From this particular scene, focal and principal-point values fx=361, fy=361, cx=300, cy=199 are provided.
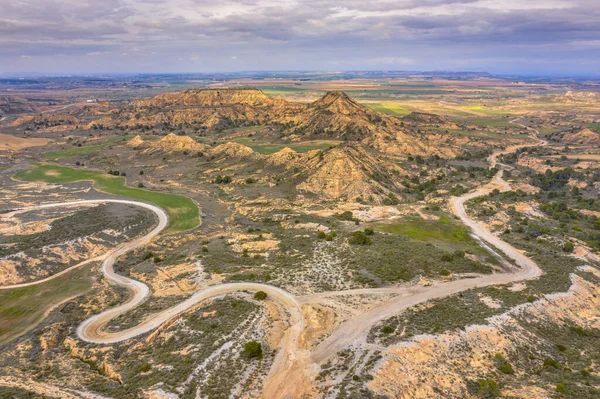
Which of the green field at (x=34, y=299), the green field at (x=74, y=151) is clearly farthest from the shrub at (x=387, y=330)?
the green field at (x=74, y=151)

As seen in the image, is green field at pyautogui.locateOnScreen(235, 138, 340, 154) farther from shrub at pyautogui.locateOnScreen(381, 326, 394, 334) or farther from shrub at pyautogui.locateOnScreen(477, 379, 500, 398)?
shrub at pyautogui.locateOnScreen(477, 379, 500, 398)

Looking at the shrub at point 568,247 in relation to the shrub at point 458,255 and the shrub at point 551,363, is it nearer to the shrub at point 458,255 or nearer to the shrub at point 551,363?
the shrub at point 458,255

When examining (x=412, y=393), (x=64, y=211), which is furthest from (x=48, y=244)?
(x=412, y=393)

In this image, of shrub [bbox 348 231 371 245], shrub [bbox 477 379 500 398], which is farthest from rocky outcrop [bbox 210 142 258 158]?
shrub [bbox 477 379 500 398]

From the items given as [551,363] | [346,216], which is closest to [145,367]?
[551,363]

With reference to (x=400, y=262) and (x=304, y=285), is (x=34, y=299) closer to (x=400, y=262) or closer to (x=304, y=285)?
(x=304, y=285)

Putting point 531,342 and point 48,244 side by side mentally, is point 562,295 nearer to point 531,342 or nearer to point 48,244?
point 531,342
